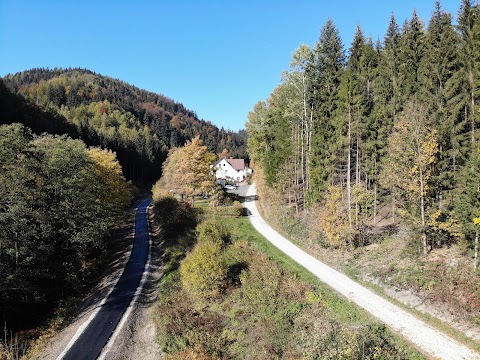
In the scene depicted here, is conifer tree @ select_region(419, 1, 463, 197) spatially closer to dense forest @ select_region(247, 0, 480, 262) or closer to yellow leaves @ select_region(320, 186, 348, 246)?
dense forest @ select_region(247, 0, 480, 262)

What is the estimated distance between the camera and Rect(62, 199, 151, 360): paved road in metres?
18.8

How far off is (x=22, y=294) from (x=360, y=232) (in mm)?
26414

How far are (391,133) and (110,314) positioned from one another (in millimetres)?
26671

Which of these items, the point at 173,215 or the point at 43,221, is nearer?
the point at 43,221

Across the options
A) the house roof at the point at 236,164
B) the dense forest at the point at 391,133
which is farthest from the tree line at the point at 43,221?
the house roof at the point at 236,164

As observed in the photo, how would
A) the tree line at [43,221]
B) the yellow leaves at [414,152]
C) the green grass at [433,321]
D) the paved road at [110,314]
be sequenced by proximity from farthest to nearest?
1. the tree line at [43,221]
2. the yellow leaves at [414,152]
3. the paved road at [110,314]
4. the green grass at [433,321]

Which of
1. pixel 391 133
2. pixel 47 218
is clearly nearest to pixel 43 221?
pixel 47 218

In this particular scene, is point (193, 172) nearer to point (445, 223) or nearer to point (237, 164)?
point (445, 223)

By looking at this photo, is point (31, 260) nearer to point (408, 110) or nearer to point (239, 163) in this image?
point (408, 110)

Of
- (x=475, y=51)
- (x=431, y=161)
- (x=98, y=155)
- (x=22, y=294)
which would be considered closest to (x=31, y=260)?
(x=22, y=294)

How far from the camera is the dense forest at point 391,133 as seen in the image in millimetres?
21562

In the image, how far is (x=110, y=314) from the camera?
23062 mm

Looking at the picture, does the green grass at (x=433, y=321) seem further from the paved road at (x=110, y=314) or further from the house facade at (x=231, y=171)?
the house facade at (x=231, y=171)

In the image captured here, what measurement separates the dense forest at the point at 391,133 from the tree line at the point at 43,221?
22.4m
